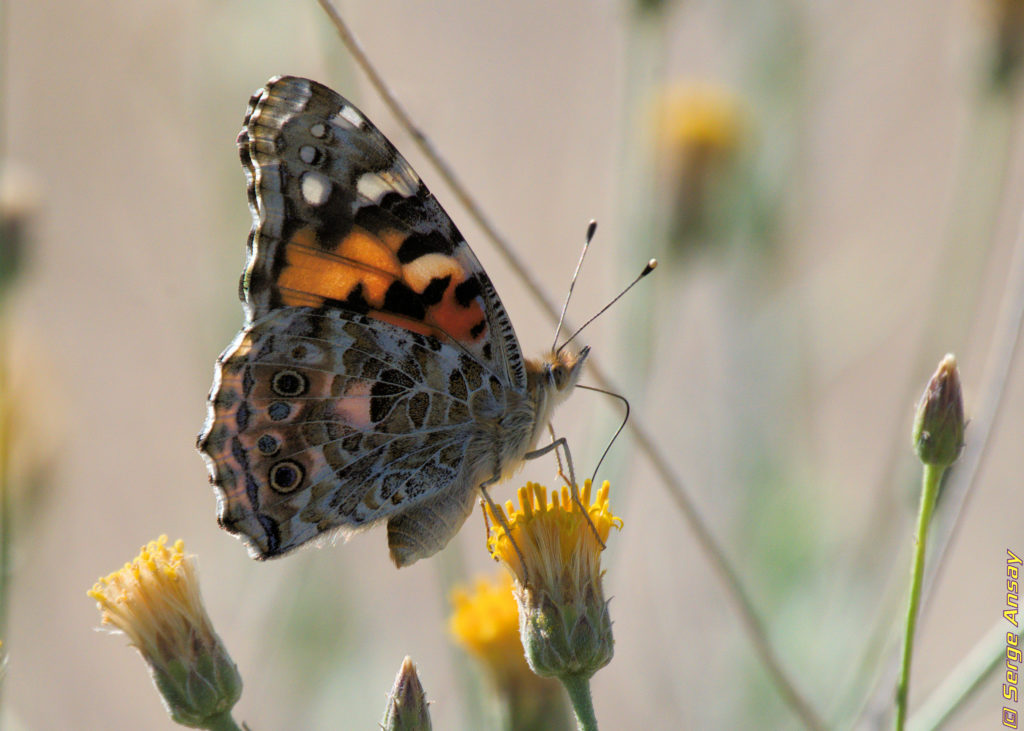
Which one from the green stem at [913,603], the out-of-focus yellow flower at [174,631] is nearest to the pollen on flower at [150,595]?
the out-of-focus yellow flower at [174,631]

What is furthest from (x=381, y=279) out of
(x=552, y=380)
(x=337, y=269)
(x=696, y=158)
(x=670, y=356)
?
(x=670, y=356)

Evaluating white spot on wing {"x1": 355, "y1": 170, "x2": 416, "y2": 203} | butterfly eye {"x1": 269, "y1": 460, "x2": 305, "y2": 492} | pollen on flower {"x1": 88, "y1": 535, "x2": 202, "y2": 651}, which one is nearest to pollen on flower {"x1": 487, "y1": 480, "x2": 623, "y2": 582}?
butterfly eye {"x1": 269, "y1": 460, "x2": 305, "y2": 492}

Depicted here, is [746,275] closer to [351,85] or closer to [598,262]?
[351,85]

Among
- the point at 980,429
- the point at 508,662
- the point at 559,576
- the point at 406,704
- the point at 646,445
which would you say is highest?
the point at 980,429

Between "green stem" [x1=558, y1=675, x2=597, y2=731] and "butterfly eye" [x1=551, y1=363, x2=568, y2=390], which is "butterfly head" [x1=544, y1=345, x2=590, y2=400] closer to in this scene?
"butterfly eye" [x1=551, y1=363, x2=568, y2=390]

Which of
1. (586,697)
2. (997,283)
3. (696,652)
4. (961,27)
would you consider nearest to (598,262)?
(997,283)

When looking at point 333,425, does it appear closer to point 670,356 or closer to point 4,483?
point 4,483
